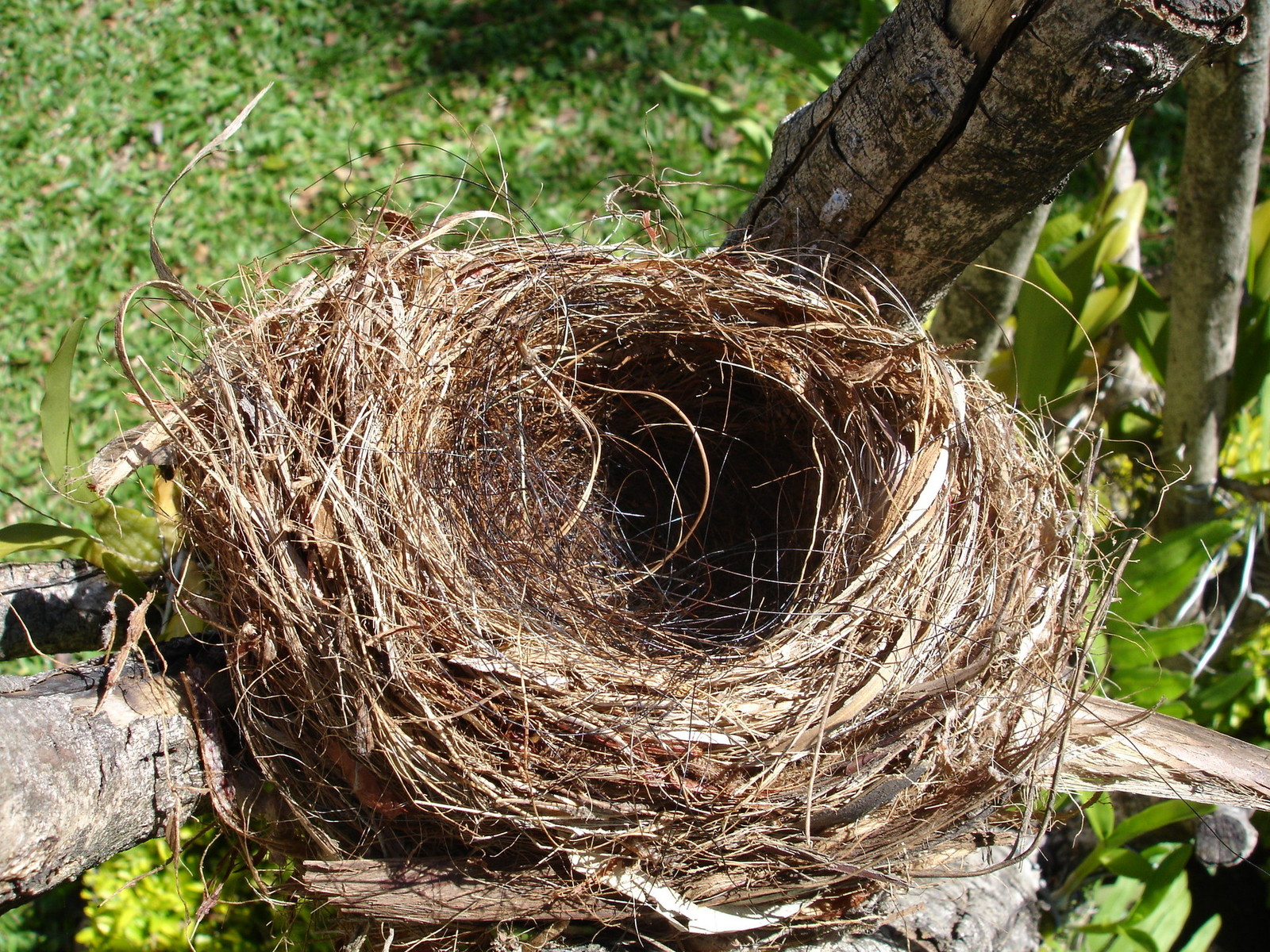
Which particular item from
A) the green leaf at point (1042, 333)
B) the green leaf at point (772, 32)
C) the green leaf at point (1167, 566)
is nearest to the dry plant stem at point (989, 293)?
the green leaf at point (1042, 333)

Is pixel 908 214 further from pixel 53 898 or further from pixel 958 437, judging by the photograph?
pixel 53 898

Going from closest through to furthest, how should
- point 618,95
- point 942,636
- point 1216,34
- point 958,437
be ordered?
point 1216,34
point 942,636
point 958,437
point 618,95

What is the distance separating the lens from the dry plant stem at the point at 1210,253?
140 centimetres

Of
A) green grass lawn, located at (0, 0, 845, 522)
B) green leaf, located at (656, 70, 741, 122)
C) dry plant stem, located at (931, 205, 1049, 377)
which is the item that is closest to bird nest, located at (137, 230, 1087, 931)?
dry plant stem, located at (931, 205, 1049, 377)

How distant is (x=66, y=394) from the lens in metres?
1.19

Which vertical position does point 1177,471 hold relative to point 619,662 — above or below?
above

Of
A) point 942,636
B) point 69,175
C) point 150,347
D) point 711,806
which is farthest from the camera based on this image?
point 69,175

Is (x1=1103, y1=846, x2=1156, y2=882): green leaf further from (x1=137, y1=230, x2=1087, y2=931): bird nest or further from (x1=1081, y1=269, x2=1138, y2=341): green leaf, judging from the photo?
(x1=1081, y1=269, x2=1138, y2=341): green leaf

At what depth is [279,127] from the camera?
10.6ft

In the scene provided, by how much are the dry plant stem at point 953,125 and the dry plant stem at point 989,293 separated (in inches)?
12.5

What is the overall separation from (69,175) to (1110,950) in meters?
3.76

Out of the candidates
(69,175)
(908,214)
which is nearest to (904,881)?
(908,214)

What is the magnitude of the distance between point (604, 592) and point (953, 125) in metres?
0.83

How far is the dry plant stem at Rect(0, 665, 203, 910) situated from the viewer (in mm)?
825
